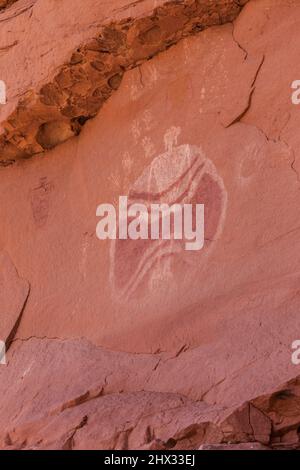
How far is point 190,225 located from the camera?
3.67 m

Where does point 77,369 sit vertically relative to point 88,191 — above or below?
below

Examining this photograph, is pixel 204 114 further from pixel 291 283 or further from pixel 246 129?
pixel 291 283

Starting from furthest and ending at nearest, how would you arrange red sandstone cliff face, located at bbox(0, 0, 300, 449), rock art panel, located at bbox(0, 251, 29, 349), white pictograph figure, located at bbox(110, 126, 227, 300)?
1. rock art panel, located at bbox(0, 251, 29, 349)
2. white pictograph figure, located at bbox(110, 126, 227, 300)
3. red sandstone cliff face, located at bbox(0, 0, 300, 449)

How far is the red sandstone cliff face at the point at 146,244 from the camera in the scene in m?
3.16

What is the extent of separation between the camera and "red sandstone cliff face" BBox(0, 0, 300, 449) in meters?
3.16

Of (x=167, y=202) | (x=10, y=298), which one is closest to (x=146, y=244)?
(x=167, y=202)

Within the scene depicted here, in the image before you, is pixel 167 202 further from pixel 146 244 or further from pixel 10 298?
pixel 10 298

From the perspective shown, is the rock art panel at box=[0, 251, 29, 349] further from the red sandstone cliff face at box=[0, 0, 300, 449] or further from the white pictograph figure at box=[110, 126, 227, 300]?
the white pictograph figure at box=[110, 126, 227, 300]

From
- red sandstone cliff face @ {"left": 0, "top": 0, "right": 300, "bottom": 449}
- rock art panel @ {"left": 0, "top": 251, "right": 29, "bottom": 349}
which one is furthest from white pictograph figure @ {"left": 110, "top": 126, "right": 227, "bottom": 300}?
rock art panel @ {"left": 0, "top": 251, "right": 29, "bottom": 349}

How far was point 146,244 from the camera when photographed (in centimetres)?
381

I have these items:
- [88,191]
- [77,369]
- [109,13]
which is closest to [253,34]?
[109,13]

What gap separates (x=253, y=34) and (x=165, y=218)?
2.55 feet

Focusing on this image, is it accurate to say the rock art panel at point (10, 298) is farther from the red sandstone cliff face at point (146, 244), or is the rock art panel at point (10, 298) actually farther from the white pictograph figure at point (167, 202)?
the white pictograph figure at point (167, 202)

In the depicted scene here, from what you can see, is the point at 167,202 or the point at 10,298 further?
the point at 10,298
